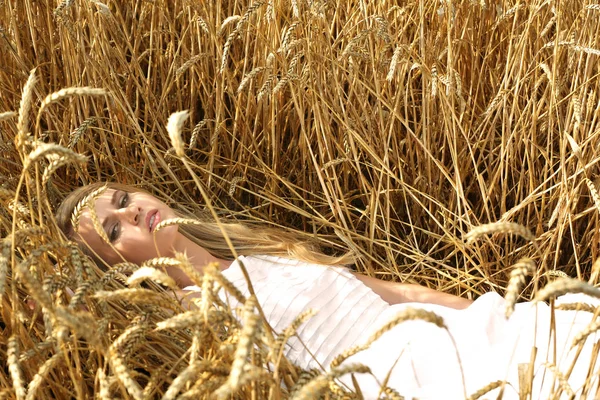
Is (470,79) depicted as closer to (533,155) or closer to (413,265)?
(533,155)

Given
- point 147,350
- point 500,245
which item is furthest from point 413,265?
point 147,350

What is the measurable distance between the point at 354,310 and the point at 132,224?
481mm

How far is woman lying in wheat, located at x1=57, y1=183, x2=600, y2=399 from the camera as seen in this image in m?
1.23

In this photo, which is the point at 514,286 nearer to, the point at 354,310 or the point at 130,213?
the point at 354,310

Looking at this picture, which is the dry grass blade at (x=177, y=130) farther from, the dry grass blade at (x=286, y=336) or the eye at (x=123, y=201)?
the eye at (x=123, y=201)

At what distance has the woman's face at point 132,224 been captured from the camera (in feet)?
4.83

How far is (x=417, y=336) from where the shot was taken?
132cm

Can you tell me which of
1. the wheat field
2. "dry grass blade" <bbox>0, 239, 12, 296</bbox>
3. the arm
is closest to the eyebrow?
the wheat field

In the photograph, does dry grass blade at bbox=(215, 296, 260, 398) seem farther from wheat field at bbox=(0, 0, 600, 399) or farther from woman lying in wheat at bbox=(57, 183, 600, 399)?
wheat field at bbox=(0, 0, 600, 399)

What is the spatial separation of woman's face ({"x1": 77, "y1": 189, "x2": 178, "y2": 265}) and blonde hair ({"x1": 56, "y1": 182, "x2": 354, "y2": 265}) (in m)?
0.05

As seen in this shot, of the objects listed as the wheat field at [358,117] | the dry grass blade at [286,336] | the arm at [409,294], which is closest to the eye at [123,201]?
the wheat field at [358,117]

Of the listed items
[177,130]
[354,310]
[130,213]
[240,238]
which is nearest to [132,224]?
[130,213]

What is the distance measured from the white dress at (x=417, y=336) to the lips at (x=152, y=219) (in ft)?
0.62

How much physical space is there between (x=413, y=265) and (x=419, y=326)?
40cm
